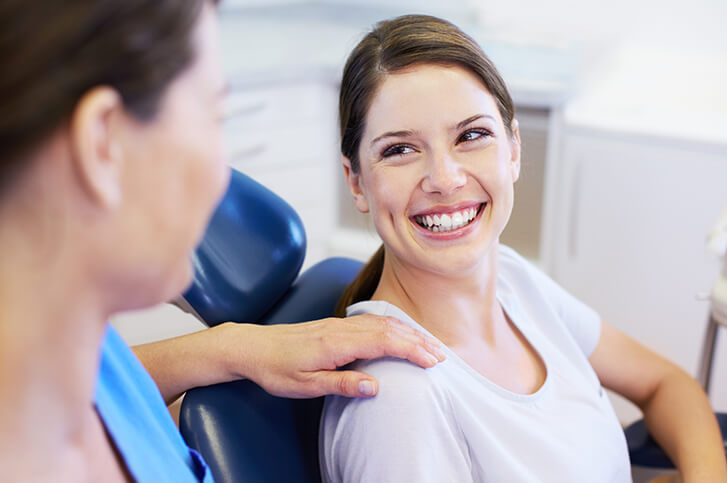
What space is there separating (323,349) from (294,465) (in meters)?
0.19

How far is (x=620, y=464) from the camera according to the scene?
3.54ft

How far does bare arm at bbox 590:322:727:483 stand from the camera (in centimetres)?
118

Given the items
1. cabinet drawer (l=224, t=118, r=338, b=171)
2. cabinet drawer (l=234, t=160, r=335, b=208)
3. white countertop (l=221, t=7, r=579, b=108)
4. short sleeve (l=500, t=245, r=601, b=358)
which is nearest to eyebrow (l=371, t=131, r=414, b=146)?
short sleeve (l=500, t=245, r=601, b=358)

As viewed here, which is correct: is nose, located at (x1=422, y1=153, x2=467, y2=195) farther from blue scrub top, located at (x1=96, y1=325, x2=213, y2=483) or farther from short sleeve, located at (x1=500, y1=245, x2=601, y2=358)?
blue scrub top, located at (x1=96, y1=325, x2=213, y2=483)

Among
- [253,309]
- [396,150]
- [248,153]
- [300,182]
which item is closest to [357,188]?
[396,150]

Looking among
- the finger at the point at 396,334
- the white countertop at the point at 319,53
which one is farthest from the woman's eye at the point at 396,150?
the white countertop at the point at 319,53

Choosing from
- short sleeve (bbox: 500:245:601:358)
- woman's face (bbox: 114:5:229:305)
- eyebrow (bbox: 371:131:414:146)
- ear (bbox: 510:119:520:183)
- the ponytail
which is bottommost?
short sleeve (bbox: 500:245:601:358)

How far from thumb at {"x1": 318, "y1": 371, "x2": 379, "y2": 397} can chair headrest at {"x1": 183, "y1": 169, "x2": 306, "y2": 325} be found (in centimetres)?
21

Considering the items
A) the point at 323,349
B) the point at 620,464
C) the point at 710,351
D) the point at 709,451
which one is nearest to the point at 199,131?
the point at 323,349

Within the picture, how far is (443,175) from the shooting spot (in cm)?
97

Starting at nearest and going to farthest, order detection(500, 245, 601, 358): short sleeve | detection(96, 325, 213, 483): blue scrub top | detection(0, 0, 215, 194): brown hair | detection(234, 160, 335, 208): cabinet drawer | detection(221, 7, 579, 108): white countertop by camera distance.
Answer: detection(0, 0, 215, 194): brown hair
detection(96, 325, 213, 483): blue scrub top
detection(500, 245, 601, 358): short sleeve
detection(221, 7, 579, 108): white countertop
detection(234, 160, 335, 208): cabinet drawer

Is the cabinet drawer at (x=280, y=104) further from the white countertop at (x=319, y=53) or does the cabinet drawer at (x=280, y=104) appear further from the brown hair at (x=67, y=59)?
the brown hair at (x=67, y=59)

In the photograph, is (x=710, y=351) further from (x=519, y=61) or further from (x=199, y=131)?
(x=199, y=131)

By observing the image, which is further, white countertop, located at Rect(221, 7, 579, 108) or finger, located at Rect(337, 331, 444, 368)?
white countertop, located at Rect(221, 7, 579, 108)
